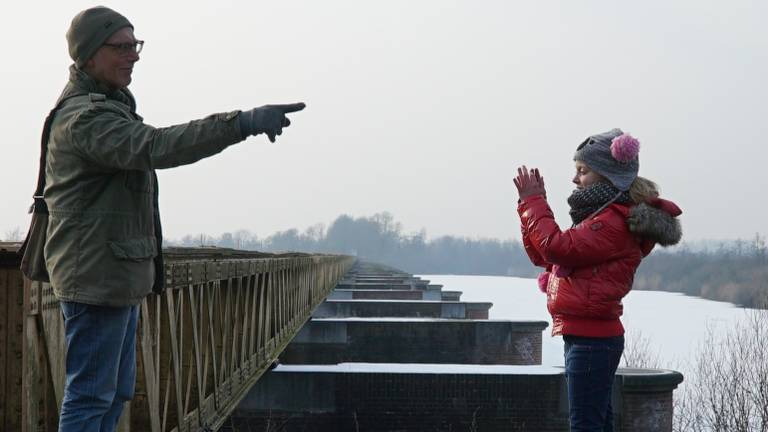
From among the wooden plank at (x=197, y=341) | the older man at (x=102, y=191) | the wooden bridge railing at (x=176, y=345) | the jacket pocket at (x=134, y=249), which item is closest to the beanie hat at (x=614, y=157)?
the older man at (x=102, y=191)

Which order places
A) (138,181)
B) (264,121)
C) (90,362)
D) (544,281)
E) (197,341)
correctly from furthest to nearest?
1. (197,341)
2. (544,281)
3. (138,181)
4. (90,362)
5. (264,121)

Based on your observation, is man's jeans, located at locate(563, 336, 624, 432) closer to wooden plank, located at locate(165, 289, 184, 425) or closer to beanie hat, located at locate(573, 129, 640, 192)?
beanie hat, located at locate(573, 129, 640, 192)

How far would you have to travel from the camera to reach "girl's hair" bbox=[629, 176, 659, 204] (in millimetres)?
3715

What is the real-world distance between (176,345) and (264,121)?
305 centimetres

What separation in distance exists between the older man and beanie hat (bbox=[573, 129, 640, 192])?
1.69 metres

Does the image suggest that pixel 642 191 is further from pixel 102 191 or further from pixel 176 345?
pixel 176 345

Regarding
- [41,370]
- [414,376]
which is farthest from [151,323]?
[414,376]

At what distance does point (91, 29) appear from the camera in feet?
9.37

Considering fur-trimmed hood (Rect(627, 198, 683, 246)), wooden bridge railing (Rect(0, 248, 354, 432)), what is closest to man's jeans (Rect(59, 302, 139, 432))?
wooden bridge railing (Rect(0, 248, 354, 432))

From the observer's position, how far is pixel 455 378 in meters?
11.2

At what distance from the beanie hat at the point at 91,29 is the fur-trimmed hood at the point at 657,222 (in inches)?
87.1

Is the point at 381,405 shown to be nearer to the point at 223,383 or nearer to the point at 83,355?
the point at 223,383

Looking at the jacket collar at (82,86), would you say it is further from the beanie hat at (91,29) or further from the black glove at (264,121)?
the black glove at (264,121)

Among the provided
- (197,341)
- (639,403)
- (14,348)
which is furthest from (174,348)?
(639,403)
